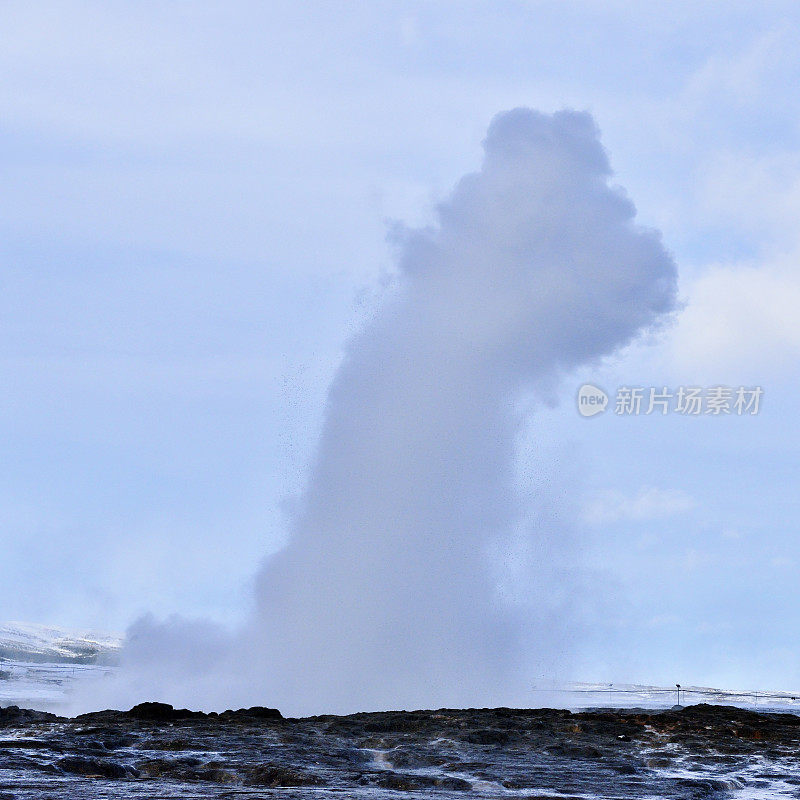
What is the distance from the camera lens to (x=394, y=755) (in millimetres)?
29484

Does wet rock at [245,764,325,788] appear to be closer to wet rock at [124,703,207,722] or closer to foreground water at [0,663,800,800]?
foreground water at [0,663,800,800]

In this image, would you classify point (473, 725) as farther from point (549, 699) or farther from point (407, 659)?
point (549, 699)

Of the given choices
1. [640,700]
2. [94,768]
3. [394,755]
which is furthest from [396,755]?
[640,700]

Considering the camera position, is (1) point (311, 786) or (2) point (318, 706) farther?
(2) point (318, 706)

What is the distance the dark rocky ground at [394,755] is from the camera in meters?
23.4

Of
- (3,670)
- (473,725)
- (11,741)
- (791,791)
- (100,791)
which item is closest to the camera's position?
(100,791)

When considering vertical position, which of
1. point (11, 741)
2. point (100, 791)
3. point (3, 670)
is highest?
point (3, 670)

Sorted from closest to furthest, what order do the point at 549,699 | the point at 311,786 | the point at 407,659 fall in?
1. the point at 311,786
2. the point at 407,659
3. the point at 549,699

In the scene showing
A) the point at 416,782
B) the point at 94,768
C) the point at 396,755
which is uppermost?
the point at 396,755

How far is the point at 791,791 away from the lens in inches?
989

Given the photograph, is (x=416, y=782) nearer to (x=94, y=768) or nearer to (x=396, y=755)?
(x=396, y=755)

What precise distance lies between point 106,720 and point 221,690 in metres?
21.9

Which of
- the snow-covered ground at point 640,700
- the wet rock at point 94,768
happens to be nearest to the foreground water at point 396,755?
the wet rock at point 94,768

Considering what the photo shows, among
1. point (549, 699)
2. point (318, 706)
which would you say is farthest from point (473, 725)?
point (549, 699)
